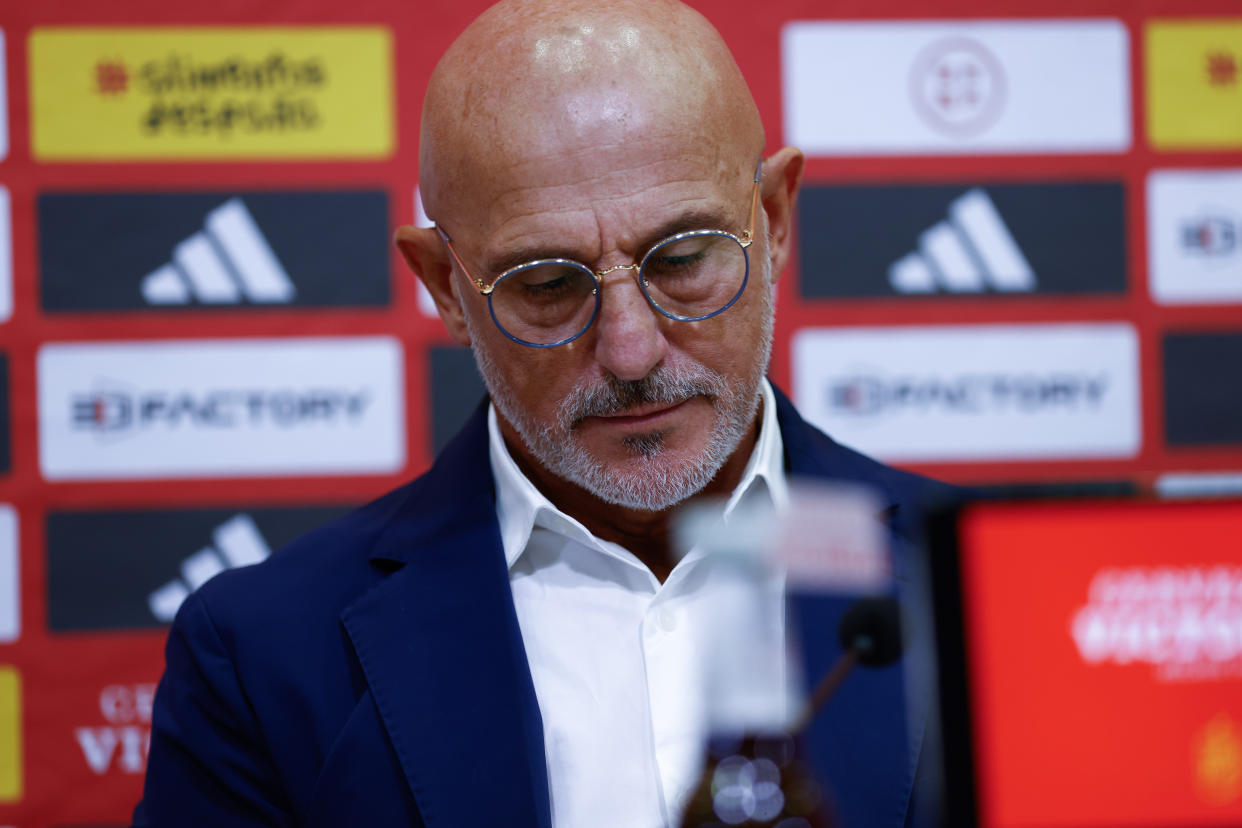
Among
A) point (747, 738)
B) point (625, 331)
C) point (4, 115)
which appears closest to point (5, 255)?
point (4, 115)

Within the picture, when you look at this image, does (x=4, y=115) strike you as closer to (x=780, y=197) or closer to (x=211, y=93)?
(x=211, y=93)

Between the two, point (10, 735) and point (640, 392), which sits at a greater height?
point (640, 392)

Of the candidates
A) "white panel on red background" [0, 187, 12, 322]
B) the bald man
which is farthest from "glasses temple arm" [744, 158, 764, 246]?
"white panel on red background" [0, 187, 12, 322]

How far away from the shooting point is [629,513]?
1.17 meters

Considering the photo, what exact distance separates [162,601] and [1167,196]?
1.78 m

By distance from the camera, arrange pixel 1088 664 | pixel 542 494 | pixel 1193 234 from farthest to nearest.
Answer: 1. pixel 1193 234
2. pixel 542 494
3. pixel 1088 664

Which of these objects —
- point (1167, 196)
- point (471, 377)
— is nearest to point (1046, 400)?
point (1167, 196)

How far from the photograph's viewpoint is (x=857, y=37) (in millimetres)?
1837

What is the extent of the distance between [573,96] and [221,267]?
3.15ft

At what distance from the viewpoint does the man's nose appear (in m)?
0.99

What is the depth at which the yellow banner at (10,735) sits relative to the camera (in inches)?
69.9

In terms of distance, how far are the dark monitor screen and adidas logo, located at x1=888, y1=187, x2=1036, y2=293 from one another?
1.42 m

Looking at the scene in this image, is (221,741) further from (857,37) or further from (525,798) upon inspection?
(857,37)

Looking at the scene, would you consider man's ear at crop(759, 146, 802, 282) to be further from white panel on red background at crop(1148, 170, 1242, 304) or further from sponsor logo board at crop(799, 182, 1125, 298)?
white panel on red background at crop(1148, 170, 1242, 304)
